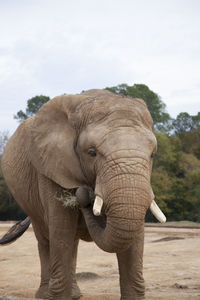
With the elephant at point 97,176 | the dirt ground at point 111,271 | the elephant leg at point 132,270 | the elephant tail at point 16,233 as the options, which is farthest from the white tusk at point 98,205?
the elephant tail at point 16,233

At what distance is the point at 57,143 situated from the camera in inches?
253

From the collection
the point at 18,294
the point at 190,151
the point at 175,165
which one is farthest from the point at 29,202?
the point at 190,151

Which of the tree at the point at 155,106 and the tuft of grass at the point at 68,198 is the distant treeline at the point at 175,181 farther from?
the tuft of grass at the point at 68,198

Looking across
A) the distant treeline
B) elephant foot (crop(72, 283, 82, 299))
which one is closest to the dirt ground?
elephant foot (crop(72, 283, 82, 299))

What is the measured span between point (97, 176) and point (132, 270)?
1.45 metres

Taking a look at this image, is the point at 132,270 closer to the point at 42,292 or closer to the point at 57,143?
the point at 57,143

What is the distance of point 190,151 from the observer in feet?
145

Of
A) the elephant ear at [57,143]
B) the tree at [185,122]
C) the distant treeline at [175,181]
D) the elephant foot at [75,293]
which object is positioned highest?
the tree at [185,122]

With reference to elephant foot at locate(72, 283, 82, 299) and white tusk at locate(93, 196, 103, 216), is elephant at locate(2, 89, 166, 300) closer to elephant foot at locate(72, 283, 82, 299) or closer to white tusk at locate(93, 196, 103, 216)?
white tusk at locate(93, 196, 103, 216)

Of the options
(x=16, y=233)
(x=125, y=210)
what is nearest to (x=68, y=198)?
(x=125, y=210)

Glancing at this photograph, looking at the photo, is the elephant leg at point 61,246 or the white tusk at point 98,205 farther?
the elephant leg at point 61,246

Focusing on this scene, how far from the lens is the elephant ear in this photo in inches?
245

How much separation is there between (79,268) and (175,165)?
96.2 feet

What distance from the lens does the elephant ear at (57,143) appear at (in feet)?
20.4
